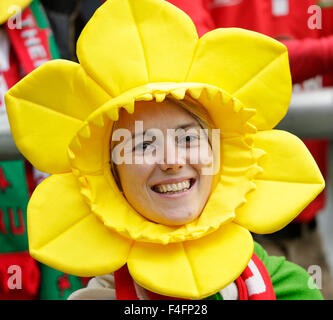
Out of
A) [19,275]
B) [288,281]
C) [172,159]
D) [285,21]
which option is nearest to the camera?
[172,159]

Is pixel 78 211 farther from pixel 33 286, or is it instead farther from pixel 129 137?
pixel 33 286

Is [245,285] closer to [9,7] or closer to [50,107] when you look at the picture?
[50,107]

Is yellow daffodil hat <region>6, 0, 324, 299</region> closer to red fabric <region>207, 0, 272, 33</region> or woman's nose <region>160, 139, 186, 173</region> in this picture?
woman's nose <region>160, 139, 186, 173</region>

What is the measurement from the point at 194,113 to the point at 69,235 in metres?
0.25

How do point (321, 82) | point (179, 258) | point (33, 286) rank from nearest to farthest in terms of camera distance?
point (179, 258), point (33, 286), point (321, 82)

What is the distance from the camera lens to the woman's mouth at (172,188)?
2.47 ft

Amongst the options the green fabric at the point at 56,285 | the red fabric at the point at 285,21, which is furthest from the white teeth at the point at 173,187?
the red fabric at the point at 285,21

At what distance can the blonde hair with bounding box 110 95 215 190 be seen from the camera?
0.76 metres

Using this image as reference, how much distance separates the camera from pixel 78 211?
76 cm

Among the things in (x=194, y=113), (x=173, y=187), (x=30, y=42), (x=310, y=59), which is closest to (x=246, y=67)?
(x=194, y=113)

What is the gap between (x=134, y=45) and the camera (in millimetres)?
758

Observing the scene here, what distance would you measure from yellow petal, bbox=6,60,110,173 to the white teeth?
0.48 feet
